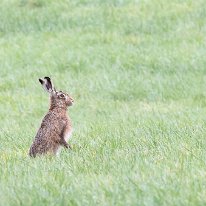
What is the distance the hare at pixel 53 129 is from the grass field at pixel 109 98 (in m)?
0.22

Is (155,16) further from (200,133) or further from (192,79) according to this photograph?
(200,133)

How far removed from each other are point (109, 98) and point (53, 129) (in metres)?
7.06

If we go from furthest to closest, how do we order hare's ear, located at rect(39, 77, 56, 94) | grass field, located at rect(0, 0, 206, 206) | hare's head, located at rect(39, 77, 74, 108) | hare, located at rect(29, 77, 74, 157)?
hare's head, located at rect(39, 77, 74, 108) < hare's ear, located at rect(39, 77, 56, 94) < hare, located at rect(29, 77, 74, 157) < grass field, located at rect(0, 0, 206, 206)

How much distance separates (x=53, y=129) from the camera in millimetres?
8039

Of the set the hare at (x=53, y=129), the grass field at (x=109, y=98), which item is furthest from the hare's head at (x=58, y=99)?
the grass field at (x=109, y=98)

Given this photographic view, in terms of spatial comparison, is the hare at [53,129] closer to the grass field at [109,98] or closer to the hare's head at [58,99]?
the hare's head at [58,99]

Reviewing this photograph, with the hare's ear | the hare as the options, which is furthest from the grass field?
the hare's ear

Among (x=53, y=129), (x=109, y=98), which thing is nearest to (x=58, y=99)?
(x=53, y=129)

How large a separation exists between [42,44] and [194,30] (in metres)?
4.08

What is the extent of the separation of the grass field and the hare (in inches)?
8.6

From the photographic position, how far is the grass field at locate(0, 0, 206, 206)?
225 inches

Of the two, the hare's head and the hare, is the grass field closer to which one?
the hare

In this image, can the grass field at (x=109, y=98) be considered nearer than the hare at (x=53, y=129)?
Yes

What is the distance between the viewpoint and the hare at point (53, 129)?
780 cm
